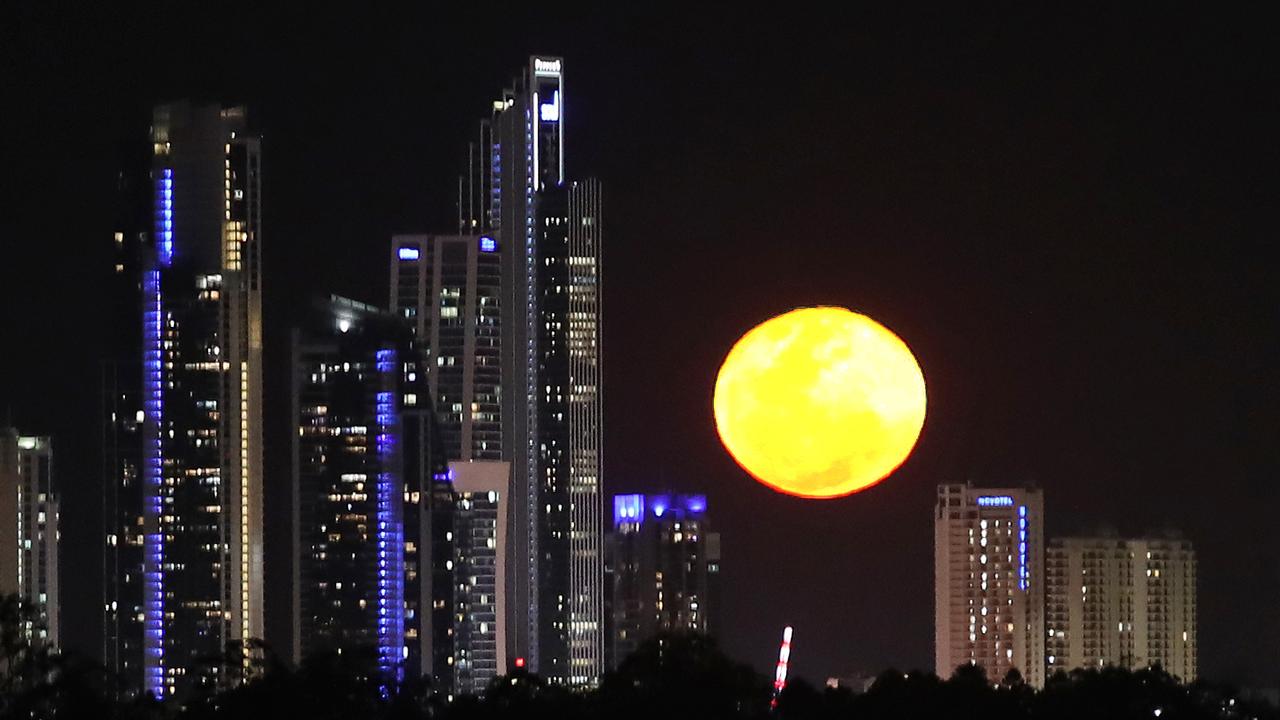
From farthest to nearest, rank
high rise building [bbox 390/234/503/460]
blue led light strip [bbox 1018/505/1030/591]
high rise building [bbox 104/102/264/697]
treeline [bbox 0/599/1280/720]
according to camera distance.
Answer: high rise building [bbox 390/234/503/460] < blue led light strip [bbox 1018/505/1030/591] < high rise building [bbox 104/102/264/697] < treeline [bbox 0/599/1280/720]

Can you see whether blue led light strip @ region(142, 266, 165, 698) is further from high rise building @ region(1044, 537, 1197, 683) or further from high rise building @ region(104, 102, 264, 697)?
high rise building @ region(1044, 537, 1197, 683)

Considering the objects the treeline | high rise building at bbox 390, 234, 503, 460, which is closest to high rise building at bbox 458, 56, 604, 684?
high rise building at bbox 390, 234, 503, 460

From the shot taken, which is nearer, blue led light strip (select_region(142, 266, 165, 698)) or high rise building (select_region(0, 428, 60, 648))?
blue led light strip (select_region(142, 266, 165, 698))

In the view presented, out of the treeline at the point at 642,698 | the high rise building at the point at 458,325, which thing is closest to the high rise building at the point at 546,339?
the high rise building at the point at 458,325

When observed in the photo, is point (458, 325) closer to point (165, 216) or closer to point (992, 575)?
point (165, 216)

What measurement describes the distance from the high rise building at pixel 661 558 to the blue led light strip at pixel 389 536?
734 centimetres

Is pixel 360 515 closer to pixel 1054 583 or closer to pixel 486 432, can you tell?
pixel 486 432

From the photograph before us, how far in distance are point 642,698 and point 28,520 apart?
44639 millimetres

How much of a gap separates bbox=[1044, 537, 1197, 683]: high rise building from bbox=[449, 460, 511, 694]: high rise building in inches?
560

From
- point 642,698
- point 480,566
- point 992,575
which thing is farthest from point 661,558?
point 642,698

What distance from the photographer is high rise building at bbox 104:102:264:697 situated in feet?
236

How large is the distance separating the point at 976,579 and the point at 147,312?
22236 mm

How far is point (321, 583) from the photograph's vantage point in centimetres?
7488

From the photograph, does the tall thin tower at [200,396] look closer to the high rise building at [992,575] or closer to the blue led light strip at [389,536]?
the blue led light strip at [389,536]
